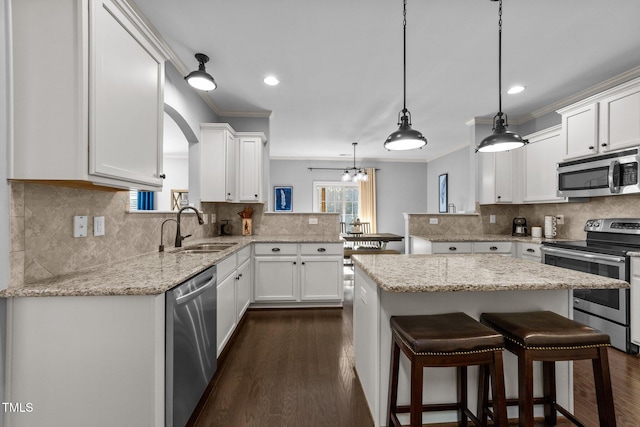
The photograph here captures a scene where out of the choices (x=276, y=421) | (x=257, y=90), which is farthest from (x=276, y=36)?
(x=276, y=421)

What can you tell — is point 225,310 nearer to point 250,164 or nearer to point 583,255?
A: point 250,164

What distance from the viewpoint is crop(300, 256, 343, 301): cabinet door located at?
3.43 metres

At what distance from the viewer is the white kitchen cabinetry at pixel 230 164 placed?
339cm

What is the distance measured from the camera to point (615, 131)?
8.71ft

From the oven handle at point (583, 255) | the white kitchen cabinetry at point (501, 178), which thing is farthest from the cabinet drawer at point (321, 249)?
the white kitchen cabinetry at point (501, 178)

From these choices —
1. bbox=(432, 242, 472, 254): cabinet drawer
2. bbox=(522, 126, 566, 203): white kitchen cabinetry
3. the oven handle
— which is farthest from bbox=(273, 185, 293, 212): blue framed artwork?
the oven handle

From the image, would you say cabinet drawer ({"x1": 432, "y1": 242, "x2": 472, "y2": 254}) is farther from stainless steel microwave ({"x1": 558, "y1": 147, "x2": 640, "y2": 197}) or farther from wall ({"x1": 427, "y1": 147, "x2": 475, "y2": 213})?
wall ({"x1": 427, "y1": 147, "x2": 475, "y2": 213})

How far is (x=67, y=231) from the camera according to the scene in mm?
1520

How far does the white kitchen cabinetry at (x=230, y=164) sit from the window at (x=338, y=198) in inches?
135

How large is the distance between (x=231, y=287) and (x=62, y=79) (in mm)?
1817

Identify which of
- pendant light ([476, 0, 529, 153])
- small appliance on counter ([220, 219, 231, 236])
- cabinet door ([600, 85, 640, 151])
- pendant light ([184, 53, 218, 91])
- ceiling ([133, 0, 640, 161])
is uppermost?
ceiling ([133, 0, 640, 161])

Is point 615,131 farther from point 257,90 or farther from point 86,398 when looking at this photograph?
point 86,398

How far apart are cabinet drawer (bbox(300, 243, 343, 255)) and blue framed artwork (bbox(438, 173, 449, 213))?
13.8 ft

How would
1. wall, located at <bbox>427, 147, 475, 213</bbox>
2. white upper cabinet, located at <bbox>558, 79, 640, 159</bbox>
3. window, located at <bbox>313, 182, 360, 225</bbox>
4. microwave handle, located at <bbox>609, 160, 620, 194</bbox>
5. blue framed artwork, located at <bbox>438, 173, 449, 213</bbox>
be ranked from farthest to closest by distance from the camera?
1. window, located at <bbox>313, 182, 360, 225</bbox>
2. blue framed artwork, located at <bbox>438, 173, 449, 213</bbox>
3. wall, located at <bbox>427, 147, 475, 213</bbox>
4. microwave handle, located at <bbox>609, 160, 620, 194</bbox>
5. white upper cabinet, located at <bbox>558, 79, 640, 159</bbox>
